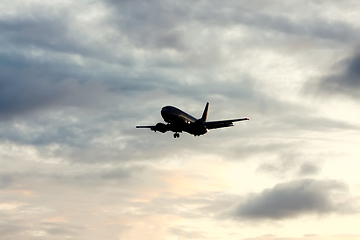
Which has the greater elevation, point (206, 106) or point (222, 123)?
point (206, 106)

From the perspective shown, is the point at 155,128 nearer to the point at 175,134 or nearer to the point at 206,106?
A: the point at 175,134

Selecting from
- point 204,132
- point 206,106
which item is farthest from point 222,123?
point 206,106

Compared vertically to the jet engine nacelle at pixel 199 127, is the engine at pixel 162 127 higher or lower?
higher

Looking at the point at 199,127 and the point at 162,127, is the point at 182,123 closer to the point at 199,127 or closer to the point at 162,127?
the point at 199,127

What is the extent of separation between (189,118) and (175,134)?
8.18 meters

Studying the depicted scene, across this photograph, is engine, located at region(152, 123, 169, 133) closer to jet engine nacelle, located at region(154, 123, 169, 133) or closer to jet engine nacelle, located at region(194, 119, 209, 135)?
jet engine nacelle, located at region(154, 123, 169, 133)

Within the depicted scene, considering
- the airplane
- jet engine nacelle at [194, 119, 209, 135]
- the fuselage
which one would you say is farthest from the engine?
jet engine nacelle at [194, 119, 209, 135]

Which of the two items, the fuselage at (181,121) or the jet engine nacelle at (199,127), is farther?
the jet engine nacelle at (199,127)

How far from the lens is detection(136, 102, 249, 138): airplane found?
111 meters

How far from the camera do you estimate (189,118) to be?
116 m

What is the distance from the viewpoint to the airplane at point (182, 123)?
364 feet

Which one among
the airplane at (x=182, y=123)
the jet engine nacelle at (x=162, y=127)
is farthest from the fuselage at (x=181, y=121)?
the jet engine nacelle at (x=162, y=127)

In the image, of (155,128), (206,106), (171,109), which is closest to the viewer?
(171,109)

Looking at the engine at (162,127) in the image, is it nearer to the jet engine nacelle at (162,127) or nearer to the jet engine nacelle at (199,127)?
the jet engine nacelle at (162,127)
